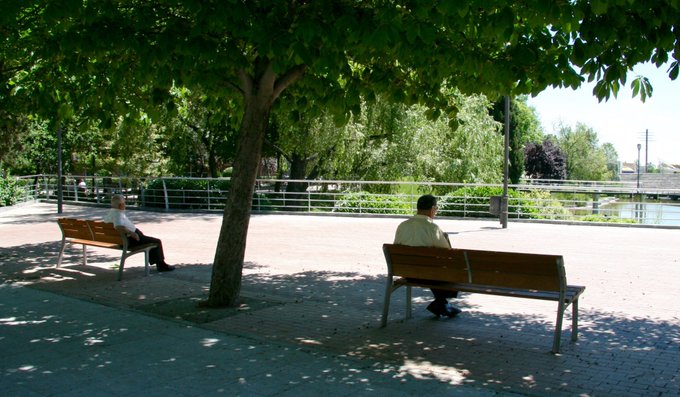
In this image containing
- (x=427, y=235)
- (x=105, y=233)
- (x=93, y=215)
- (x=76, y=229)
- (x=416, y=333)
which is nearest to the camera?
(x=416, y=333)

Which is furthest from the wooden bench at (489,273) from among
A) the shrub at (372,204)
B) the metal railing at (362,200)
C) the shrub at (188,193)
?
the shrub at (188,193)

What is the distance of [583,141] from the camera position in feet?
244

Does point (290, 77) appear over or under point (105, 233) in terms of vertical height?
over

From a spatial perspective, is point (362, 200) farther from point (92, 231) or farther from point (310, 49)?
point (310, 49)

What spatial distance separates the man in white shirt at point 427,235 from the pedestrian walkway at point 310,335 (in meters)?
0.20

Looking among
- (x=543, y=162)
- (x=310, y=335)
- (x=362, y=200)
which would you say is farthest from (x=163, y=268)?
(x=543, y=162)

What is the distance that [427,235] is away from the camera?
23.5ft

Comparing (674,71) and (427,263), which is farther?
Result: (427,263)

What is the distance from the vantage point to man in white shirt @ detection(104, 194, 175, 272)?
33.7ft

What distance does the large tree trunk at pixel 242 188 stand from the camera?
7961 millimetres

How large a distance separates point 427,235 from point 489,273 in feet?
2.78

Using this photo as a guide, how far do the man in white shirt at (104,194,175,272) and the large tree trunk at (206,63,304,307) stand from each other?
9.32 feet

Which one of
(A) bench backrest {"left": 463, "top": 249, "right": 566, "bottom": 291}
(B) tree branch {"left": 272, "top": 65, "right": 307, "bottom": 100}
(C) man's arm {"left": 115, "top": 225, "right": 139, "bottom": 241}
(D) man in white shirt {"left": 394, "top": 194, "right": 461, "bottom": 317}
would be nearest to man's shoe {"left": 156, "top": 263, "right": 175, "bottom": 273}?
(C) man's arm {"left": 115, "top": 225, "right": 139, "bottom": 241}

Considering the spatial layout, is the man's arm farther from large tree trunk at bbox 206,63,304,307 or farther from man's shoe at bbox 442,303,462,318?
man's shoe at bbox 442,303,462,318
